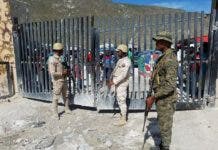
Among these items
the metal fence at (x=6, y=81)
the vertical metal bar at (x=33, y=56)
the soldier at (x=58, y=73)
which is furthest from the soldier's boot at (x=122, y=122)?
the metal fence at (x=6, y=81)

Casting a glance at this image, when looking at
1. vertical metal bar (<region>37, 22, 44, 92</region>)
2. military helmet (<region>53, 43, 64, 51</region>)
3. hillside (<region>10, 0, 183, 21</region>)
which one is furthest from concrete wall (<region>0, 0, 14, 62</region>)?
hillside (<region>10, 0, 183, 21</region>)

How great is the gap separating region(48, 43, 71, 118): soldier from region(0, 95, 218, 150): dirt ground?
0.46 m

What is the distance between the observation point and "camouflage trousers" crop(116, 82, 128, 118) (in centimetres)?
908

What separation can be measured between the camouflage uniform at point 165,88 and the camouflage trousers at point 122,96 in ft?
6.83

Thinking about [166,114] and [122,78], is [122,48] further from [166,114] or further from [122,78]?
[166,114]

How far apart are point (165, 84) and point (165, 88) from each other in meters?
0.06

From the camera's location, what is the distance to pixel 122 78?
29.3 feet

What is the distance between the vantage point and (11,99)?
38.9 ft

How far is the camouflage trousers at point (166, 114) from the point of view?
22.4 ft

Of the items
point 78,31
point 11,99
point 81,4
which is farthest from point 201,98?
point 81,4

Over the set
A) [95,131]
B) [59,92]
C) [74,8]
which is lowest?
[95,131]

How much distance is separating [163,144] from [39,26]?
520 centimetres

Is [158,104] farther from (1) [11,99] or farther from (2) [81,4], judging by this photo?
(2) [81,4]

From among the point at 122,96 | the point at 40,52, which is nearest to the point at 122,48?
the point at 122,96
